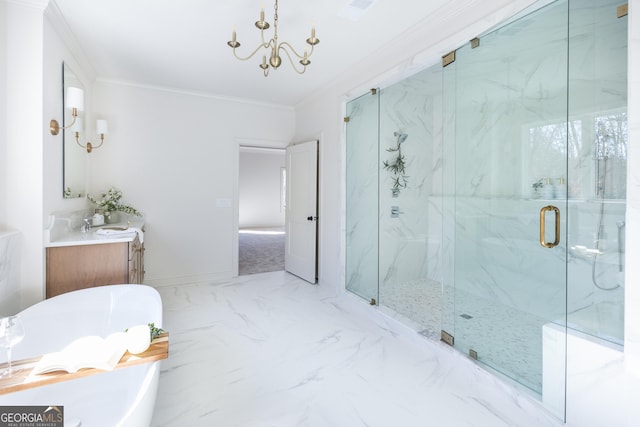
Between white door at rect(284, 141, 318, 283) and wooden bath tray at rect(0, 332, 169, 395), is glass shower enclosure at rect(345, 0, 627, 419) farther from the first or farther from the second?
wooden bath tray at rect(0, 332, 169, 395)

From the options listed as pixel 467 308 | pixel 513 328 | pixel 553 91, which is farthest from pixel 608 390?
pixel 553 91

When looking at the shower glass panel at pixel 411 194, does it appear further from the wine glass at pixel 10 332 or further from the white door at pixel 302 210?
the wine glass at pixel 10 332

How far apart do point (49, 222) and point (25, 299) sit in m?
0.60

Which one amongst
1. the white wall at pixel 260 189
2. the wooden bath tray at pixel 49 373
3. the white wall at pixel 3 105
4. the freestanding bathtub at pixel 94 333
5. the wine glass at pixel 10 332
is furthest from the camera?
the white wall at pixel 260 189

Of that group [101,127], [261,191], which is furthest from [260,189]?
[101,127]

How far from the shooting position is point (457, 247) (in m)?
2.78

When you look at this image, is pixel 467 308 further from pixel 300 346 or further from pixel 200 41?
pixel 200 41

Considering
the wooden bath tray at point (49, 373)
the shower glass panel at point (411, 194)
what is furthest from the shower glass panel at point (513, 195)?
the wooden bath tray at point (49, 373)

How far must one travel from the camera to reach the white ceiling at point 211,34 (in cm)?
A: 246

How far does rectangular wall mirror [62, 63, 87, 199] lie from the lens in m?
2.91

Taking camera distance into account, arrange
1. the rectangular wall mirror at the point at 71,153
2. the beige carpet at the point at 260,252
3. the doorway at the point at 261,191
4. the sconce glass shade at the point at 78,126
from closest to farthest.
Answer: the rectangular wall mirror at the point at 71,153 < the sconce glass shade at the point at 78,126 < the beige carpet at the point at 260,252 < the doorway at the point at 261,191

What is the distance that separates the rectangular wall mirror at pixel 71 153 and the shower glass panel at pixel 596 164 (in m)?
3.95

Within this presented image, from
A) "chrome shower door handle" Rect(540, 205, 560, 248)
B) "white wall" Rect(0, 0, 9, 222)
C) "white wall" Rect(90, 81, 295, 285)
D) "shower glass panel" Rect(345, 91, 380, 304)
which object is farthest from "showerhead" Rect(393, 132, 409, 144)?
"white wall" Rect(0, 0, 9, 222)

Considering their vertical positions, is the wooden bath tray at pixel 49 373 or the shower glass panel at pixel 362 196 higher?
the shower glass panel at pixel 362 196
